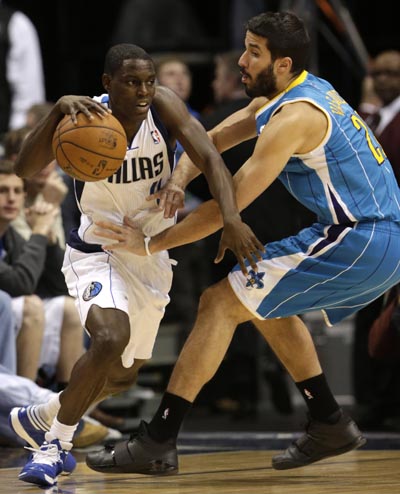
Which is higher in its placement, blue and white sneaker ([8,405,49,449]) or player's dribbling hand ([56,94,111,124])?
player's dribbling hand ([56,94,111,124])

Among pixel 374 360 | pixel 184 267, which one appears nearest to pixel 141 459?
pixel 374 360

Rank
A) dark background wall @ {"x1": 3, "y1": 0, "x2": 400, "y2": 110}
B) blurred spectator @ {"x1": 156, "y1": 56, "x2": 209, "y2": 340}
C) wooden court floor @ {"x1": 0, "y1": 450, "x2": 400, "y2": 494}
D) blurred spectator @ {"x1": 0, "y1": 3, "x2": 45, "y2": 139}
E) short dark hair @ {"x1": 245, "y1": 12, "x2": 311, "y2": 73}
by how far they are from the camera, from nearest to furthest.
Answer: wooden court floor @ {"x1": 0, "y1": 450, "x2": 400, "y2": 494} → short dark hair @ {"x1": 245, "y1": 12, "x2": 311, "y2": 73} → blurred spectator @ {"x1": 156, "y1": 56, "x2": 209, "y2": 340} → blurred spectator @ {"x1": 0, "y1": 3, "x2": 45, "y2": 139} → dark background wall @ {"x1": 3, "y1": 0, "x2": 400, "y2": 110}

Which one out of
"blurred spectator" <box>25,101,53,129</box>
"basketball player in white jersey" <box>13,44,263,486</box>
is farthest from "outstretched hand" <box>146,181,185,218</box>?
"blurred spectator" <box>25,101,53,129</box>

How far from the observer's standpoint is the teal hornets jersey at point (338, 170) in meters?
4.83

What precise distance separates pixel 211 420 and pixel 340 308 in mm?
3359

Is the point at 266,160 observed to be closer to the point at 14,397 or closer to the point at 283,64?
the point at 283,64

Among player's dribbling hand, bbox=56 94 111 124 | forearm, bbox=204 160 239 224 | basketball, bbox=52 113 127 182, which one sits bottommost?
forearm, bbox=204 160 239 224

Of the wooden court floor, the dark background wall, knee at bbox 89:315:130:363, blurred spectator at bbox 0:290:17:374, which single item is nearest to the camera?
the wooden court floor

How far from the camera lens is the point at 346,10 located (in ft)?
31.1

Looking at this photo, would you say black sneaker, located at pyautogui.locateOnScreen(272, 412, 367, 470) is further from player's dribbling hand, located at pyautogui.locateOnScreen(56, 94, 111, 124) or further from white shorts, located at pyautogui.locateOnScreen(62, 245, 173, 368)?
player's dribbling hand, located at pyautogui.locateOnScreen(56, 94, 111, 124)

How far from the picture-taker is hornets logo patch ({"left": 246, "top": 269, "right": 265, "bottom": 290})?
485 cm

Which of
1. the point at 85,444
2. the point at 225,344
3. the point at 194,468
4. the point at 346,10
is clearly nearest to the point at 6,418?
the point at 85,444

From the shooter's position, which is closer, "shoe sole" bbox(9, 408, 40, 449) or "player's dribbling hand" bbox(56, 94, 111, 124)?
"player's dribbling hand" bbox(56, 94, 111, 124)

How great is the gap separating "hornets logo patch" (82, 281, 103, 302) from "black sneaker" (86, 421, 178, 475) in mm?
579
